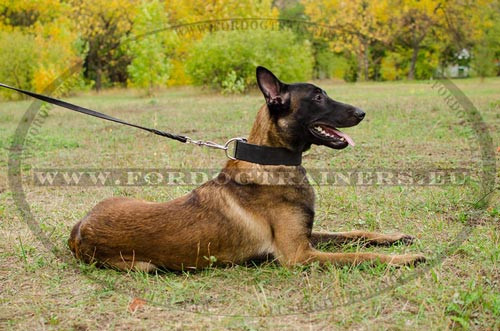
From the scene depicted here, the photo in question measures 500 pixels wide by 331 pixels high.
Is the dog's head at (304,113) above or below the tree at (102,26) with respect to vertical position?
below

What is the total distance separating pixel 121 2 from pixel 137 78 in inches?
300

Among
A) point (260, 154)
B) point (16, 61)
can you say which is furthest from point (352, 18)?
point (260, 154)

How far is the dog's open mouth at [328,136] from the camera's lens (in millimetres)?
3568

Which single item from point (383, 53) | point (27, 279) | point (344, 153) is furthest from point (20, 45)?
point (383, 53)

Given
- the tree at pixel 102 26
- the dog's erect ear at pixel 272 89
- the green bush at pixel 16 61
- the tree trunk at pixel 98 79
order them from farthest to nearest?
the tree trunk at pixel 98 79 → the tree at pixel 102 26 → the green bush at pixel 16 61 → the dog's erect ear at pixel 272 89

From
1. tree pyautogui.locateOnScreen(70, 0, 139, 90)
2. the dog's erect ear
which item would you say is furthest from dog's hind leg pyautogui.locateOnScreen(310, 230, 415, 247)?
tree pyautogui.locateOnScreen(70, 0, 139, 90)

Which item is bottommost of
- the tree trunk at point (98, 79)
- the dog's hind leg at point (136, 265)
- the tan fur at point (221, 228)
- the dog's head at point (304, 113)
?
the dog's hind leg at point (136, 265)

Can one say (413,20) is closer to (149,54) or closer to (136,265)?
(149,54)

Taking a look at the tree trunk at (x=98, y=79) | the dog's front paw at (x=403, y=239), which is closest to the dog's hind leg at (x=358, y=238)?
the dog's front paw at (x=403, y=239)

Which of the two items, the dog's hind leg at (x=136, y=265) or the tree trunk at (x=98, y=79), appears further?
the tree trunk at (x=98, y=79)

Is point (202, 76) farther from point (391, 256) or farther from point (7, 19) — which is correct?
point (391, 256)

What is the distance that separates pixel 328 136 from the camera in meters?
3.59

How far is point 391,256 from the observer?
135 inches

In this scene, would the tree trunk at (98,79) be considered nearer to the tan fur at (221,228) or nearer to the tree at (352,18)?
the tree at (352,18)
